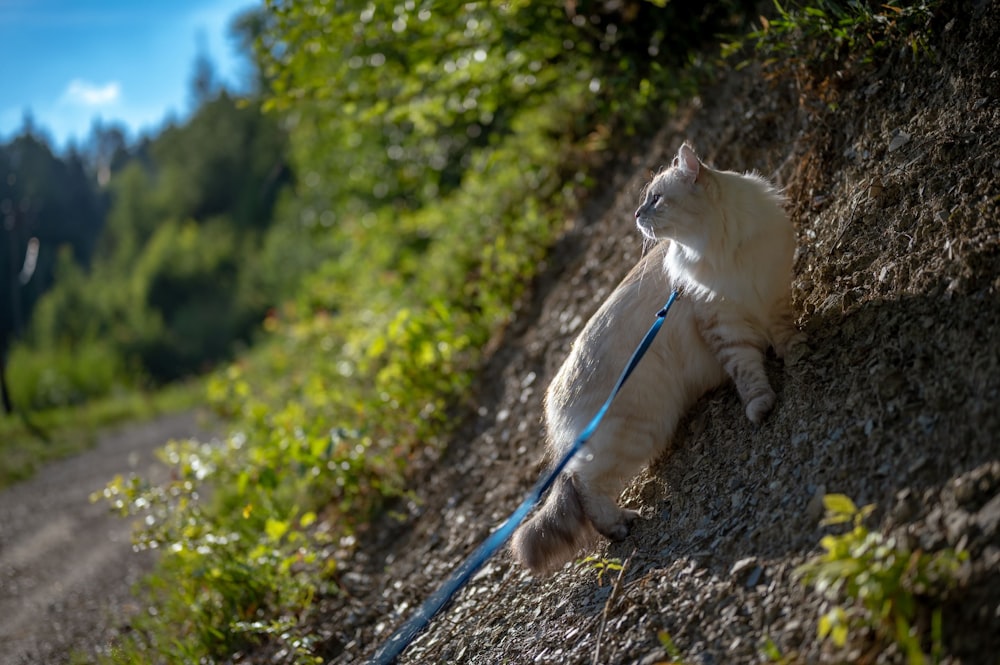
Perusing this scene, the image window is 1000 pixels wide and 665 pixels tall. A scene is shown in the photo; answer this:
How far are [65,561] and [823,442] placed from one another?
19.4 feet

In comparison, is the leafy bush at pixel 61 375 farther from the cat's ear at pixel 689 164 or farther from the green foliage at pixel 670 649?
the green foliage at pixel 670 649

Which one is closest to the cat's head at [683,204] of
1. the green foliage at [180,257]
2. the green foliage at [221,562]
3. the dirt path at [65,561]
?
the green foliage at [221,562]

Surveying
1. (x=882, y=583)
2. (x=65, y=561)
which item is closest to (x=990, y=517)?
(x=882, y=583)

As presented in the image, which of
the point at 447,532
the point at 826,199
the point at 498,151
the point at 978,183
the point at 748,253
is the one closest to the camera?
the point at 978,183

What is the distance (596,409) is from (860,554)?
4.03ft

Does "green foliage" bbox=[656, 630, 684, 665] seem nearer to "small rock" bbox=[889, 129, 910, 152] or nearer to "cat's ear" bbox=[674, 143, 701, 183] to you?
"cat's ear" bbox=[674, 143, 701, 183]

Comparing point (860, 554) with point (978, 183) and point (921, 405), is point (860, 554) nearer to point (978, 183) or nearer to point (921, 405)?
point (921, 405)

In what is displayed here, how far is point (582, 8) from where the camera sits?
5109 millimetres

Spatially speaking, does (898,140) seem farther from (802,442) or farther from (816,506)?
(816,506)

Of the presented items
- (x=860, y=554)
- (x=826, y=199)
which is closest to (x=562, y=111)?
(x=826, y=199)

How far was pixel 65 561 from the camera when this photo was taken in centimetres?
622

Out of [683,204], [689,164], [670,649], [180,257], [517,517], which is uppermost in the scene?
[180,257]

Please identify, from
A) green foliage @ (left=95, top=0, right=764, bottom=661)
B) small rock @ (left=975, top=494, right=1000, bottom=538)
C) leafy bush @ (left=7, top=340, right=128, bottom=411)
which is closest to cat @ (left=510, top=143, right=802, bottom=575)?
small rock @ (left=975, top=494, right=1000, bottom=538)

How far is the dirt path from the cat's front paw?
3.91 m
